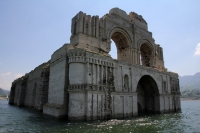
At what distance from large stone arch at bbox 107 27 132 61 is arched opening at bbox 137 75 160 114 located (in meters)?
5.28

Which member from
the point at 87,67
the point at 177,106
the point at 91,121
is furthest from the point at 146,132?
the point at 177,106

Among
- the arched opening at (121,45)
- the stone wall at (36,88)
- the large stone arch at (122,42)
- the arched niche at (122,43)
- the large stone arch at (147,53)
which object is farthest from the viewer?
the large stone arch at (147,53)

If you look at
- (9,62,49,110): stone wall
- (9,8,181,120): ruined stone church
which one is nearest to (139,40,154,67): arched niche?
(9,8,181,120): ruined stone church

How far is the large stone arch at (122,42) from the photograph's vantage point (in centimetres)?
2797

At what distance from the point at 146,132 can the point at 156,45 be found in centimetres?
2717

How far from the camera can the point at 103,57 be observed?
1986 cm

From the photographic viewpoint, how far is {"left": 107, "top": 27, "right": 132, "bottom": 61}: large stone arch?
28.0m

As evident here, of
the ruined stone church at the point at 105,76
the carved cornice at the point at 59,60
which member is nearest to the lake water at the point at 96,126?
the ruined stone church at the point at 105,76

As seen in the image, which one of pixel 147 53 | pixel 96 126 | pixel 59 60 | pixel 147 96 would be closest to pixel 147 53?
pixel 147 53

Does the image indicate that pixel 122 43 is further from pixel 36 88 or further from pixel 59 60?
pixel 36 88

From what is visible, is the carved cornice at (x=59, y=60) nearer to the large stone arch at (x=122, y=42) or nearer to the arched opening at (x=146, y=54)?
the large stone arch at (x=122, y=42)

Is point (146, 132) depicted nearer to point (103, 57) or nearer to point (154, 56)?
point (103, 57)

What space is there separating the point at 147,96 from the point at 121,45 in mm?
10746

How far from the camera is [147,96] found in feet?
98.0
